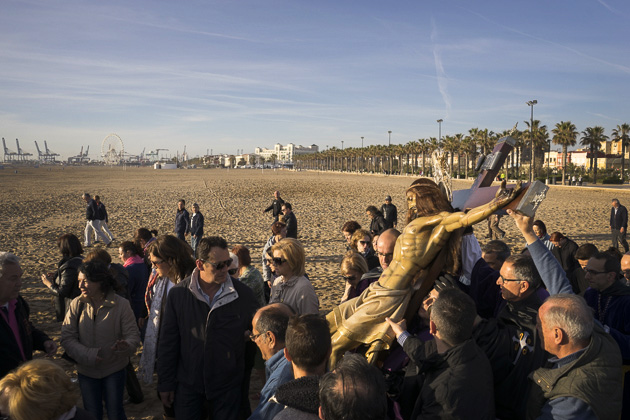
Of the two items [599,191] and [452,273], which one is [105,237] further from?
[599,191]

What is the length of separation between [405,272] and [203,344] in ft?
5.48

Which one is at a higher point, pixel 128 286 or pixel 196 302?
pixel 196 302

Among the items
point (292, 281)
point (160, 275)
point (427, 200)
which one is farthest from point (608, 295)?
point (160, 275)

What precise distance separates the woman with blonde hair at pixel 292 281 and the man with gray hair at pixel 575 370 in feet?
6.68

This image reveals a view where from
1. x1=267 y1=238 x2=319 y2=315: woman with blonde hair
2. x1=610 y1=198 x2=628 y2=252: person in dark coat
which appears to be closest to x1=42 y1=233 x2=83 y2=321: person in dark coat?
x1=267 y1=238 x2=319 y2=315: woman with blonde hair

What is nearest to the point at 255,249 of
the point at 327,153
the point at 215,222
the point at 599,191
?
the point at 215,222

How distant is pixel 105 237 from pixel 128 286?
1068 centimetres

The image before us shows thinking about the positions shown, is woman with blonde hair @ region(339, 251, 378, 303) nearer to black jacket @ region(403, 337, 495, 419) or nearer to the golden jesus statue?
the golden jesus statue

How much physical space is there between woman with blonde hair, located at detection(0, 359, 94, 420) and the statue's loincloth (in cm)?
164

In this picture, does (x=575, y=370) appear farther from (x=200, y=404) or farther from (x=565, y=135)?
(x=565, y=135)

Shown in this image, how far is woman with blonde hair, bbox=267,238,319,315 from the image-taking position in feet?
13.0

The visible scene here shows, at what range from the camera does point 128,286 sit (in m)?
5.30

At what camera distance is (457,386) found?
2.31 m

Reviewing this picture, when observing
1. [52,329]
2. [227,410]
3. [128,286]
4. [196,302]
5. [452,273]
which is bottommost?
[52,329]
